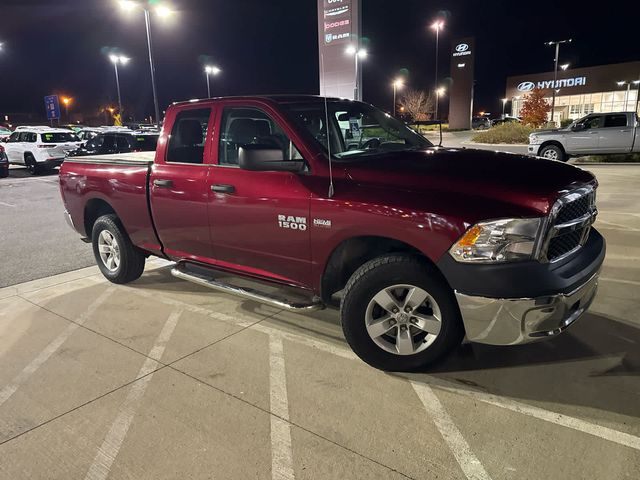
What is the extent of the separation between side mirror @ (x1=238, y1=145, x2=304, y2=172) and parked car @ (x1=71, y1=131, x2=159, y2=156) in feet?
43.9

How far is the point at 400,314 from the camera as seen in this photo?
3.38 m

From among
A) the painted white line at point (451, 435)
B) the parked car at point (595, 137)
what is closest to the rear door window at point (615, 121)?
the parked car at point (595, 137)

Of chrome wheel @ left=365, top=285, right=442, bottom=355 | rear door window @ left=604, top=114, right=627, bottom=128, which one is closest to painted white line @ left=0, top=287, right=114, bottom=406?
chrome wheel @ left=365, top=285, right=442, bottom=355

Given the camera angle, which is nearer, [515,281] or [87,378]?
[515,281]

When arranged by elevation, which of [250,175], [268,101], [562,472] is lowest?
[562,472]

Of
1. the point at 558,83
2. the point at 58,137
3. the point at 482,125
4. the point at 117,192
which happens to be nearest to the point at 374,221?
the point at 117,192

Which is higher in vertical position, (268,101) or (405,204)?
(268,101)

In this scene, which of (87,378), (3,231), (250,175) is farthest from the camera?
(3,231)

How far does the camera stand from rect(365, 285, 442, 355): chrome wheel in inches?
130

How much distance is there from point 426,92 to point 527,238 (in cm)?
8677

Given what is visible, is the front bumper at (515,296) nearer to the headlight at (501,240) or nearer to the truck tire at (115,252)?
the headlight at (501,240)

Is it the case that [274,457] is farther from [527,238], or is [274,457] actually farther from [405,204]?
[527,238]

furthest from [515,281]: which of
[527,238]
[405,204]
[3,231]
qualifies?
[3,231]

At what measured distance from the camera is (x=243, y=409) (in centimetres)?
313
